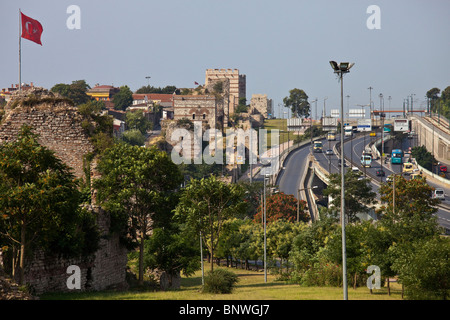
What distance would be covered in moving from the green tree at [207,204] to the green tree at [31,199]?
23.1ft

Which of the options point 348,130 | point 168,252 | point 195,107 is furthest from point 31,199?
point 348,130

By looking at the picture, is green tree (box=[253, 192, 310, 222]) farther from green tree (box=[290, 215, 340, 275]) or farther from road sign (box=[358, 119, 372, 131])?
road sign (box=[358, 119, 372, 131])

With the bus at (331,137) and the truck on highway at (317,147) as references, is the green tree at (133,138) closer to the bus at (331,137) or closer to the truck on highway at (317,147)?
the truck on highway at (317,147)

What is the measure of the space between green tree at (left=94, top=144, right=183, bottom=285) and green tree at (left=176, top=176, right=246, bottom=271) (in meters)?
1.06

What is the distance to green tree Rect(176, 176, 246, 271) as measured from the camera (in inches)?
1153

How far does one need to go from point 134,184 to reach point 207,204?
3196 millimetres

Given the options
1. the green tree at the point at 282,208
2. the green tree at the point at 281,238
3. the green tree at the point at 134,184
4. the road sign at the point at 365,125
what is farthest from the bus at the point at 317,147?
the green tree at the point at 134,184

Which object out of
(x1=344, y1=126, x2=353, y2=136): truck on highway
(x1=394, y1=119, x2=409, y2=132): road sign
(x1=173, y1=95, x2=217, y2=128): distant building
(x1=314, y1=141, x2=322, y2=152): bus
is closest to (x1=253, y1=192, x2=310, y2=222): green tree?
Answer: (x1=314, y1=141, x2=322, y2=152): bus

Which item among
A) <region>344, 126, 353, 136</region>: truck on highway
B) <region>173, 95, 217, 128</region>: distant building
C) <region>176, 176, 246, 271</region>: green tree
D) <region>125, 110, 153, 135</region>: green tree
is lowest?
<region>176, 176, 246, 271</region>: green tree

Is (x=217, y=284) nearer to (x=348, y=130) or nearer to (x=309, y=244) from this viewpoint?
(x=309, y=244)

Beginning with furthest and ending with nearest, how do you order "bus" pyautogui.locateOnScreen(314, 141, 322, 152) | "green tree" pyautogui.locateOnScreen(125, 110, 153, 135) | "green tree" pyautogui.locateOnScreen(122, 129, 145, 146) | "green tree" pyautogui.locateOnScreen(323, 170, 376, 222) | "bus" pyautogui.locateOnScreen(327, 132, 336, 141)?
1. "green tree" pyautogui.locateOnScreen(125, 110, 153, 135)
2. "bus" pyautogui.locateOnScreen(327, 132, 336, 141)
3. "bus" pyautogui.locateOnScreen(314, 141, 322, 152)
4. "green tree" pyautogui.locateOnScreen(122, 129, 145, 146)
5. "green tree" pyautogui.locateOnScreen(323, 170, 376, 222)

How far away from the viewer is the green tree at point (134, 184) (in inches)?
1126

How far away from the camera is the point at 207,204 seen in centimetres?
2984

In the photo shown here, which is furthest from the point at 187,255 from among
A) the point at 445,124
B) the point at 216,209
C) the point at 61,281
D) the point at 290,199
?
the point at 445,124
